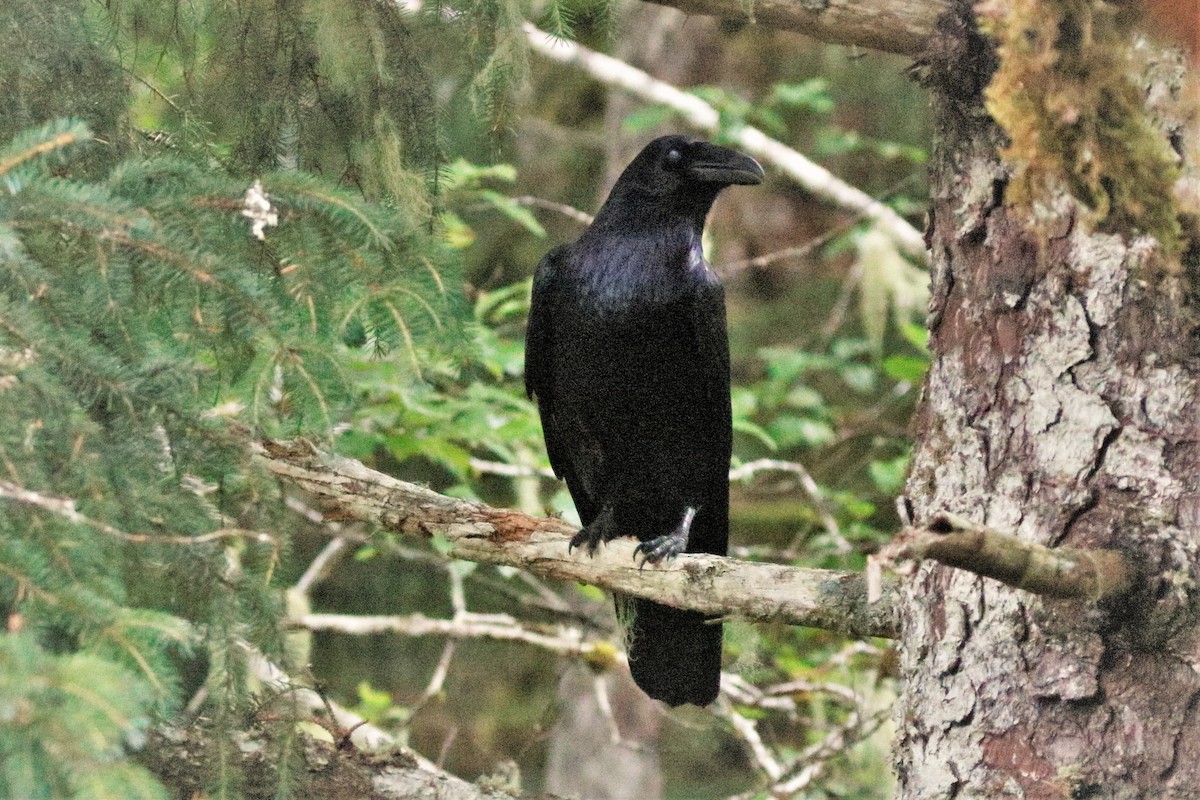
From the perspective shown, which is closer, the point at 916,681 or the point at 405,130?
the point at 916,681

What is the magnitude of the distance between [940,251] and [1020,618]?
0.92 m

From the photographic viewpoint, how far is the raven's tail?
4215 mm

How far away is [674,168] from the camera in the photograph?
14.6ft

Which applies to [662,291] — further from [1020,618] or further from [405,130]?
[1020,618]

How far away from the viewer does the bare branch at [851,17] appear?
10.0 ft

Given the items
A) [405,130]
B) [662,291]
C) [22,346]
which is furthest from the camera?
[662,291]

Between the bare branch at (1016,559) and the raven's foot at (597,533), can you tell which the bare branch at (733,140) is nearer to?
the raven's foot at (597,533)

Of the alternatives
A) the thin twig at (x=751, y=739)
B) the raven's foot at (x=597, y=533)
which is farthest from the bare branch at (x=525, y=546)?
the thin twig at (x=751, y=739)

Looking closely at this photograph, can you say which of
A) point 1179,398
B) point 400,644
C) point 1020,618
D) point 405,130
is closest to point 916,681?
point 1020,618

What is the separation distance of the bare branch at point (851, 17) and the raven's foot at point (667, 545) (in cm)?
153

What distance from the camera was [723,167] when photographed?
14.3 feet

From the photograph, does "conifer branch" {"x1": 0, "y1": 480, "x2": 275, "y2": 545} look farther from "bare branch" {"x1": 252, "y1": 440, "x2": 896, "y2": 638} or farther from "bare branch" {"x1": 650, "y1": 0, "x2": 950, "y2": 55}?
"bare branch" {"x1": 650, "y1": 0, "x2": 950, "y2": 55}

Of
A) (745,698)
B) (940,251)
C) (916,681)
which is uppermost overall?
(940,251)

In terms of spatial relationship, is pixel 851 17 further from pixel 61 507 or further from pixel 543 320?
pixel 61 507
